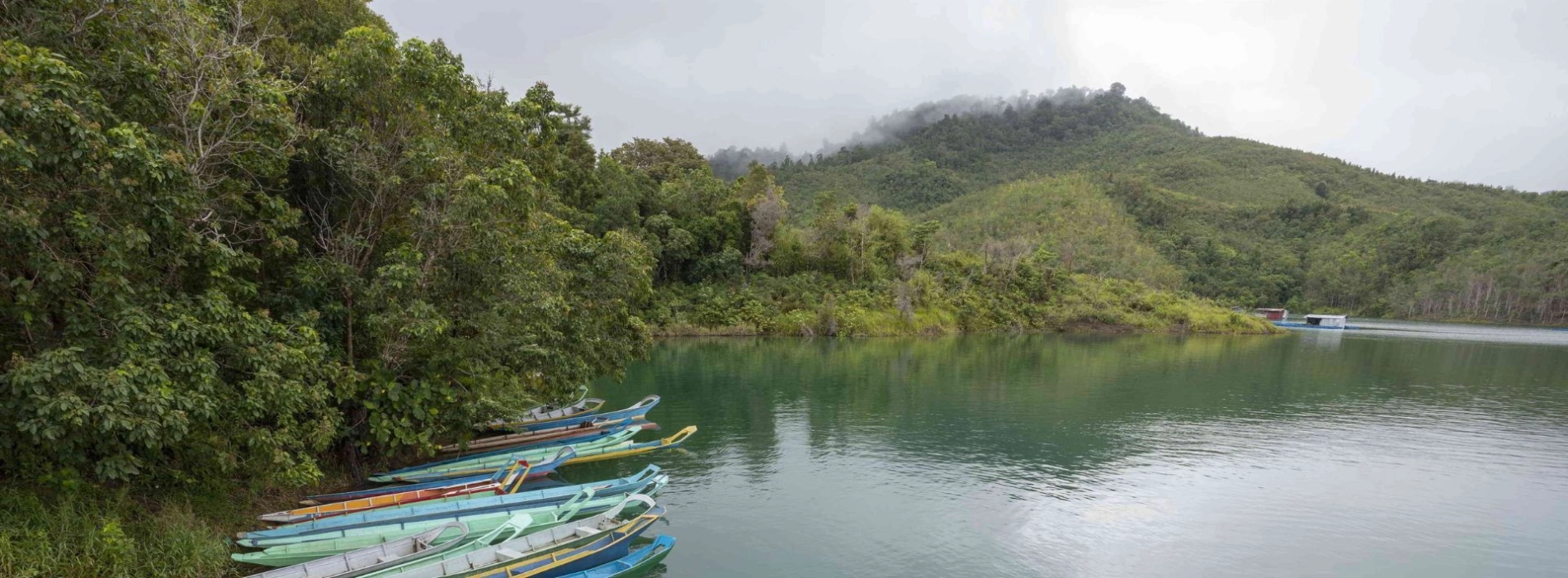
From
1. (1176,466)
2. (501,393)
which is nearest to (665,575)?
(501,393)

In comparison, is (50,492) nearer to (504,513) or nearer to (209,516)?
(209,516)

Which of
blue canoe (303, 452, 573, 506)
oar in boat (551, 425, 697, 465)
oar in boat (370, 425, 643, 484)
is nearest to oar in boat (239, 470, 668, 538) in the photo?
blue canoe (303, 452, 573, 506)

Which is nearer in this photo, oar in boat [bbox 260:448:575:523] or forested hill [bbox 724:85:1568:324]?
oar in boat [bbox 260:448:575:523]

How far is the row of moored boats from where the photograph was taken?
9352mm

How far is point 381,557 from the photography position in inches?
371

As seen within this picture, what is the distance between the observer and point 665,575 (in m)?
11.4

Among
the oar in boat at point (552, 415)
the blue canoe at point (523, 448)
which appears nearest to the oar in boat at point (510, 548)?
the blue canoe at point (523, 448)

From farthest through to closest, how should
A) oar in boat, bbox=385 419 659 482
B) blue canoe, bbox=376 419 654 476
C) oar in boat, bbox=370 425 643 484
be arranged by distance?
blue canoe, bbox=376 419 654 476 < oar in boat, bbox=385 419 659 482 < oar in boat, bbox=370 425 643 484

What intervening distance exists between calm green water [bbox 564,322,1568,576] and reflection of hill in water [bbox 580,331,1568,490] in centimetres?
17

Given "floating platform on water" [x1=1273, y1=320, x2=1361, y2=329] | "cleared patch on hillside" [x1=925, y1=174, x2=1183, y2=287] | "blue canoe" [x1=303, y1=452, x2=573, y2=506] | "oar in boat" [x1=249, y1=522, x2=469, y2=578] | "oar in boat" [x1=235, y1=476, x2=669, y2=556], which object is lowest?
"blue canoe" [x1=303, y1=452, x2=573, y2=506]

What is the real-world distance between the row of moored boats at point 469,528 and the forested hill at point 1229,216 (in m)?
57.9

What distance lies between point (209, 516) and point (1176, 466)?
2051cm

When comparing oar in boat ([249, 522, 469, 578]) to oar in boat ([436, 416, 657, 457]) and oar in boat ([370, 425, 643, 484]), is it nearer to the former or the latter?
oar in boat ([370, 425, 643, 484])

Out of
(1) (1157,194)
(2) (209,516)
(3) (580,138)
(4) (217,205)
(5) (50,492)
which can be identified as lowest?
(2) (209,516)
